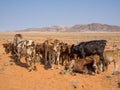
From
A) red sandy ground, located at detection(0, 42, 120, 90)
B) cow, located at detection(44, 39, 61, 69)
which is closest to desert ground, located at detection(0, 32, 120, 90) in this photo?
red sandy ground, located at detection(0, 42, 120, 90)

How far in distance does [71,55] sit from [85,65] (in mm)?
1494

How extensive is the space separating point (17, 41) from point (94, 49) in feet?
16.1

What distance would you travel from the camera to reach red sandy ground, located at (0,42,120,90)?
1170 centimetres

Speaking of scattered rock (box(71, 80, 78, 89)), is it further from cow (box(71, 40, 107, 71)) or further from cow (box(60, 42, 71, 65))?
cow (box(60, 42, 71, 65))

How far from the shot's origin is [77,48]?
47.4ft

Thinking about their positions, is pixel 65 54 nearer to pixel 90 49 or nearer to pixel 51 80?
pixel 90 49

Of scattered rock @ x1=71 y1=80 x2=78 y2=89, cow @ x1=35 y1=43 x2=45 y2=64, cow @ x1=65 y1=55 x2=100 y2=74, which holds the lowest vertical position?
scattered rock @ x1=71 y1=80 x2=78 y2=89

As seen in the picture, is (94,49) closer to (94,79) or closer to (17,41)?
(94,79)

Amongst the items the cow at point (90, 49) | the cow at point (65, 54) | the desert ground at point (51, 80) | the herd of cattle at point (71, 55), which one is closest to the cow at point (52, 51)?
the herd of cattle at point (71, 55)

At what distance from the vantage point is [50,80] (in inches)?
484

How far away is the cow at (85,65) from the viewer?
13.2 meters

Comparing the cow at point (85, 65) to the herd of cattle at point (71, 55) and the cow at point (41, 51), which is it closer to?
the herd of cattle at point (71, 55)

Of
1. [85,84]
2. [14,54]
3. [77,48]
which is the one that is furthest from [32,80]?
[14,54]

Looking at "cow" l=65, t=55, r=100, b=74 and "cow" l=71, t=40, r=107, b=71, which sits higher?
"cow" l=71, t=40, r=107, b=71
